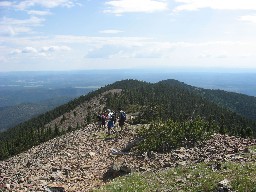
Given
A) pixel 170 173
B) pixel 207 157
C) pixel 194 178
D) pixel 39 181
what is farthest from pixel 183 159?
pixel 39 181

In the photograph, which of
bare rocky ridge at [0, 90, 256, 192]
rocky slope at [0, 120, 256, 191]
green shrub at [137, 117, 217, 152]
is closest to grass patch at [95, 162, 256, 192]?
bare rocky ridge at [0, 90, 256, 192]

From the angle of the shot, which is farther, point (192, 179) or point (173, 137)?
point (173, 137)

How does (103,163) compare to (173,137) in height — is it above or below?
below

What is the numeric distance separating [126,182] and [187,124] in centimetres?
1442

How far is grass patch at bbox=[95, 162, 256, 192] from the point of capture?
19.0m

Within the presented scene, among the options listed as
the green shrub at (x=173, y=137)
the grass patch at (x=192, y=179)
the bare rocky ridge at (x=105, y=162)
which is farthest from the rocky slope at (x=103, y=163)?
the grass patch at (x=192, y=179)

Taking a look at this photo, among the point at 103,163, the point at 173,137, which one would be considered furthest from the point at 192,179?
the point at 173,137

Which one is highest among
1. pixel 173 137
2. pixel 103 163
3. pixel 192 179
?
pixel 173 137

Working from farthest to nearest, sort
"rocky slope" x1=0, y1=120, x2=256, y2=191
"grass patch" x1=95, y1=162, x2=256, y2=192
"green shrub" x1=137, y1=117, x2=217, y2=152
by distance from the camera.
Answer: "green shrub" x1=137, y1=117, x2=217, y2=152 < "rocky slope" x1=0, y1=120, x2=256, y2=191 < "grass patch" x1=95, y1=162, x2=256, y2=192

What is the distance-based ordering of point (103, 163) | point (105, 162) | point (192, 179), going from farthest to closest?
point (105, 162)
point (103, 163)
point (192, 179)

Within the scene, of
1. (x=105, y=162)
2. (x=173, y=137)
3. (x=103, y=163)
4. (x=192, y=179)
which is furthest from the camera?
(x=173, y=137)

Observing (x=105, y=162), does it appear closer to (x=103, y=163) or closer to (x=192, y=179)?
(x=103, y=163)

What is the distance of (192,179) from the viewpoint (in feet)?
69.4

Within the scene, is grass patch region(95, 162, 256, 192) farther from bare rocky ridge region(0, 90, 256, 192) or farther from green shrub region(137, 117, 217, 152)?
green shrub region(137, 117, 217, 152)
